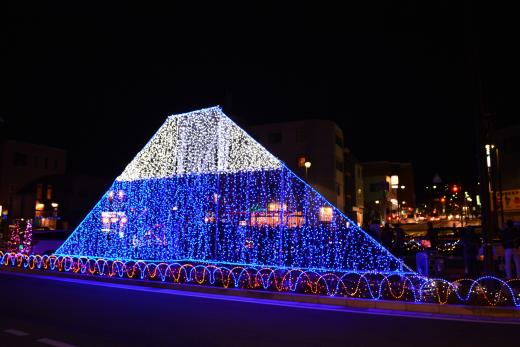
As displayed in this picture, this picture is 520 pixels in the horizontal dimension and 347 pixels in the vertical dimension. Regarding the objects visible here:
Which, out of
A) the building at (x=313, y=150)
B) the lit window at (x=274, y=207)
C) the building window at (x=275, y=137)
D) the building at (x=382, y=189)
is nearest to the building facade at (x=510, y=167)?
the building at (x=313, y=150)

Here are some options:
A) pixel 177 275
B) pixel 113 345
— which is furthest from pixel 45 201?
pixel 113 345

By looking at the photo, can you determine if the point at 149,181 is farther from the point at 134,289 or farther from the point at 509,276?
the point at 509,276

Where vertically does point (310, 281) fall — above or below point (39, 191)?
below

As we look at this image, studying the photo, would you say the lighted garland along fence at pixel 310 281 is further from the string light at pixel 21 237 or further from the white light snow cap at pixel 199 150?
the white light snow cap at pixel 199 150

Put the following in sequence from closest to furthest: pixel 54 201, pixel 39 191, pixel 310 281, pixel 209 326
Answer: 1. pixel 209 326
2. pixel 310 281
3. pixel 39 191
4. pixel 54 201

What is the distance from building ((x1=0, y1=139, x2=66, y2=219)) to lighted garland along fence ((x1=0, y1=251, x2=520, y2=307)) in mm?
38782

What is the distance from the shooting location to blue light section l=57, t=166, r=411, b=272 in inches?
598

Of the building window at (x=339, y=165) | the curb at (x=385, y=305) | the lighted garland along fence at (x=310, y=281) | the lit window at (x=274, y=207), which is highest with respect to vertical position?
the building window at (x=339, y=165)

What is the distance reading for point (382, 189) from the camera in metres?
57.5

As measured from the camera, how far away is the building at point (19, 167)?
5300 cm

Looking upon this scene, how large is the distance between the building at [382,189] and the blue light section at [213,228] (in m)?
35.5

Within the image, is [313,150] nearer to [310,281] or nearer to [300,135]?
[300,135]

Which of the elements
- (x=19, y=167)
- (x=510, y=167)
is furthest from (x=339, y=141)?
(x=19, y=167)

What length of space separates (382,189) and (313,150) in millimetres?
16780
